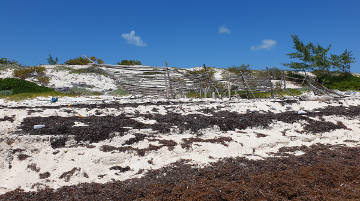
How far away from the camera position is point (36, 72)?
22734 mm

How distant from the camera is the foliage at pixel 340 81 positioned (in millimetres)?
22586

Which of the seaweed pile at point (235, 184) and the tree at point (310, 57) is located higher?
the tree at point (310, 57)

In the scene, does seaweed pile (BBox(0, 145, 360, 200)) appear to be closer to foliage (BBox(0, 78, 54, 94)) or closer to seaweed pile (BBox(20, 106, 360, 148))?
seaweed pile (BBox(20, 106, 360, 148))

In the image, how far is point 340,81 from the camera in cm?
2527

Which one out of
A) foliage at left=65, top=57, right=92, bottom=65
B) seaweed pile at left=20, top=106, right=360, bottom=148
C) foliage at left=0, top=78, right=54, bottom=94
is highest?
foliage at left=65, top=57, right=92, bottom=65

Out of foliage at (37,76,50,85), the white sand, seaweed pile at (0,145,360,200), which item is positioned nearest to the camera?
seaweed pile at (0,145,360,200)

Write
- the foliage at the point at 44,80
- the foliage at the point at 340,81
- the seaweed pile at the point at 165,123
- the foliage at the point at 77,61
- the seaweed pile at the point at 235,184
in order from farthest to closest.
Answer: the foliage at the point at 77,61 < the foliage at the point at 340,81 < the foliage at the point at 44,80 < the seaweed pile at the point at 165,123 < the seaweed pile at the point at 235,184

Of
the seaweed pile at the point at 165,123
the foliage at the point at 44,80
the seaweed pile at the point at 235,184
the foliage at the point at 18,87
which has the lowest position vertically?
the seaweed pile at the point at 235,184

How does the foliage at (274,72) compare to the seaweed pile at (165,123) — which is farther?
the foliage at (274,72)

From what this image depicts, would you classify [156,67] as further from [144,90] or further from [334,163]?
[334,163]

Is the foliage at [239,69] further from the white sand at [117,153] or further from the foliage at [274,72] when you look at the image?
the white sand at [117,153]

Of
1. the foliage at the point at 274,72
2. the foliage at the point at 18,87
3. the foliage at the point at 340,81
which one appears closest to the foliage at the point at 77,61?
the foliage at the point at 18,87

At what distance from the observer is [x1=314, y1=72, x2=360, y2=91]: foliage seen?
22.6 meters

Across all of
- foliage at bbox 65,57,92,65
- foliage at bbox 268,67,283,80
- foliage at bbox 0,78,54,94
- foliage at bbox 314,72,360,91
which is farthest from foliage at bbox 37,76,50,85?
foliage at bbox 314,72,360,91
